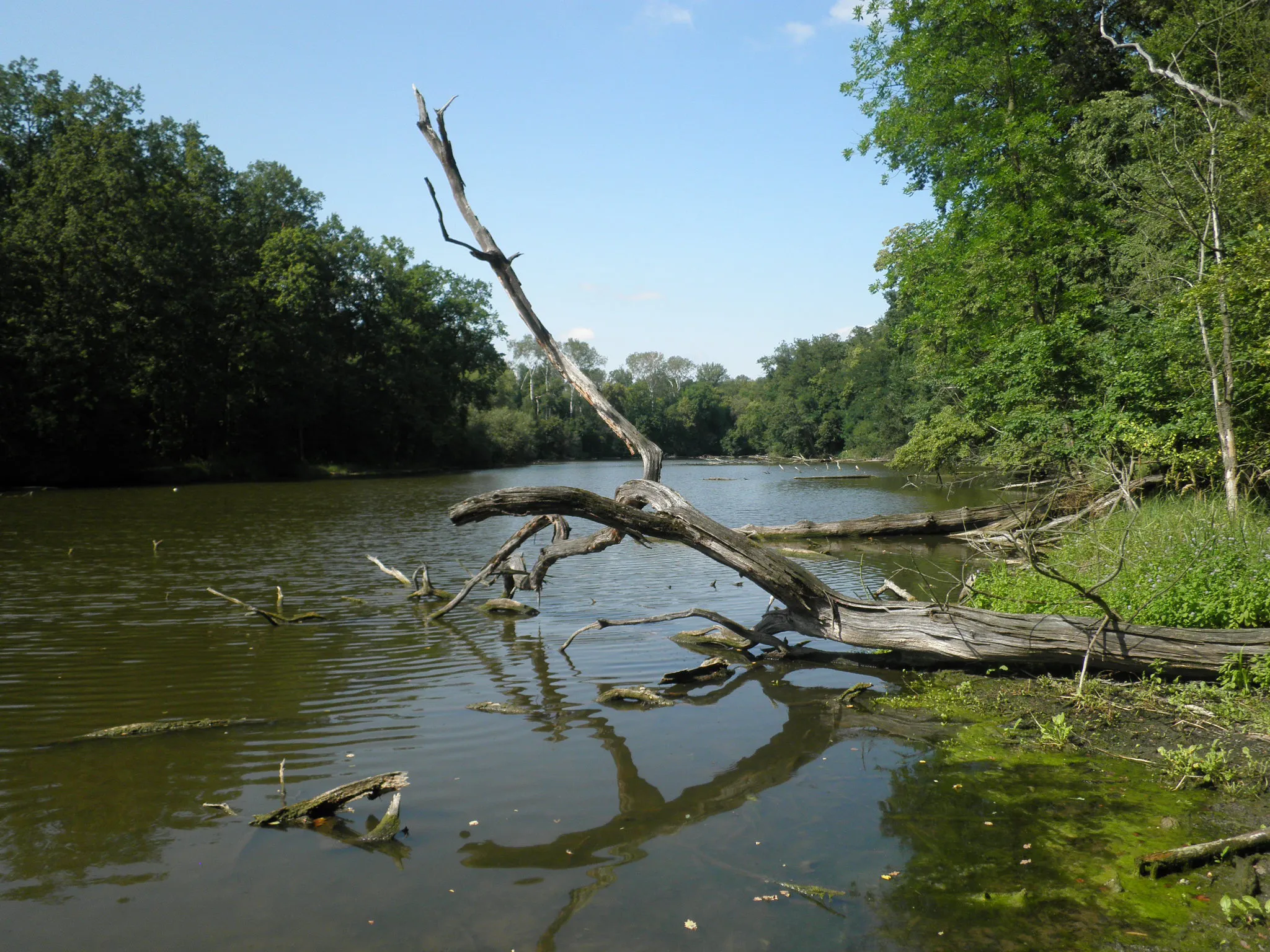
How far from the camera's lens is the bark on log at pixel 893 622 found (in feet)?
20.2

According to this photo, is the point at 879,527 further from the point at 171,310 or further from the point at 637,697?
the point at 171,310

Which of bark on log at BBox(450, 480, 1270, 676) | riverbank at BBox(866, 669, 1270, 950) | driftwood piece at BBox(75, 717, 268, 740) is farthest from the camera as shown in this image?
bark on log at BBox(450, 480, 1270, 676)

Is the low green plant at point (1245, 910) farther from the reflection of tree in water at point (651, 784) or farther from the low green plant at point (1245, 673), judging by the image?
the low green plant at point (1245, 673)

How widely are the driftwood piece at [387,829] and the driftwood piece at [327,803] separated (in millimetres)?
206

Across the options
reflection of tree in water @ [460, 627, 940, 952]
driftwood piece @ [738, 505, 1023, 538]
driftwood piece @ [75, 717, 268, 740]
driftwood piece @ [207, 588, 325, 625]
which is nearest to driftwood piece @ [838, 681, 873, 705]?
reflection of tree in water @ [460, 627, 940, 952]

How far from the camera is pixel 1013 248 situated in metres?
18.5

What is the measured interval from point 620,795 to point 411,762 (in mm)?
1499

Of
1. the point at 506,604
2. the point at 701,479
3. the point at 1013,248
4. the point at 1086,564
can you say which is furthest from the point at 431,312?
the point at 1086,564

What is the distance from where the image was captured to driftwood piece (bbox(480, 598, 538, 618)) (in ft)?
35.8

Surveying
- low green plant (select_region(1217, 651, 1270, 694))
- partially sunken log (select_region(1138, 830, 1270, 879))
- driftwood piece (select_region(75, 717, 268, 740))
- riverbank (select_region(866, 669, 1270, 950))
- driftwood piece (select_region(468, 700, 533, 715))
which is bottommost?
driftwood piece (select_region(468, 700, 533, 715))

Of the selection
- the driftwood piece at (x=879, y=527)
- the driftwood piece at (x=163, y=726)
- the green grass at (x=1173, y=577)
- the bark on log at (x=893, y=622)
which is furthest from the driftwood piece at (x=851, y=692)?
the driftwood piece at (x=879, y=527)

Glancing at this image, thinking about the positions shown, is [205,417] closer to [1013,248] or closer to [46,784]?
[1013,248]

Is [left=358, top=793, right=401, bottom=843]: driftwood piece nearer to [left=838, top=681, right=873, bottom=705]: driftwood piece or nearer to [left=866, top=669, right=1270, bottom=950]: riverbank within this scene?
[left=866, top=669, right=1270, bottom=950]: riverbank

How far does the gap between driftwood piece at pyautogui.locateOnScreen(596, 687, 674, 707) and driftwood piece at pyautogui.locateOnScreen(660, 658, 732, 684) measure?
19.2 inches
